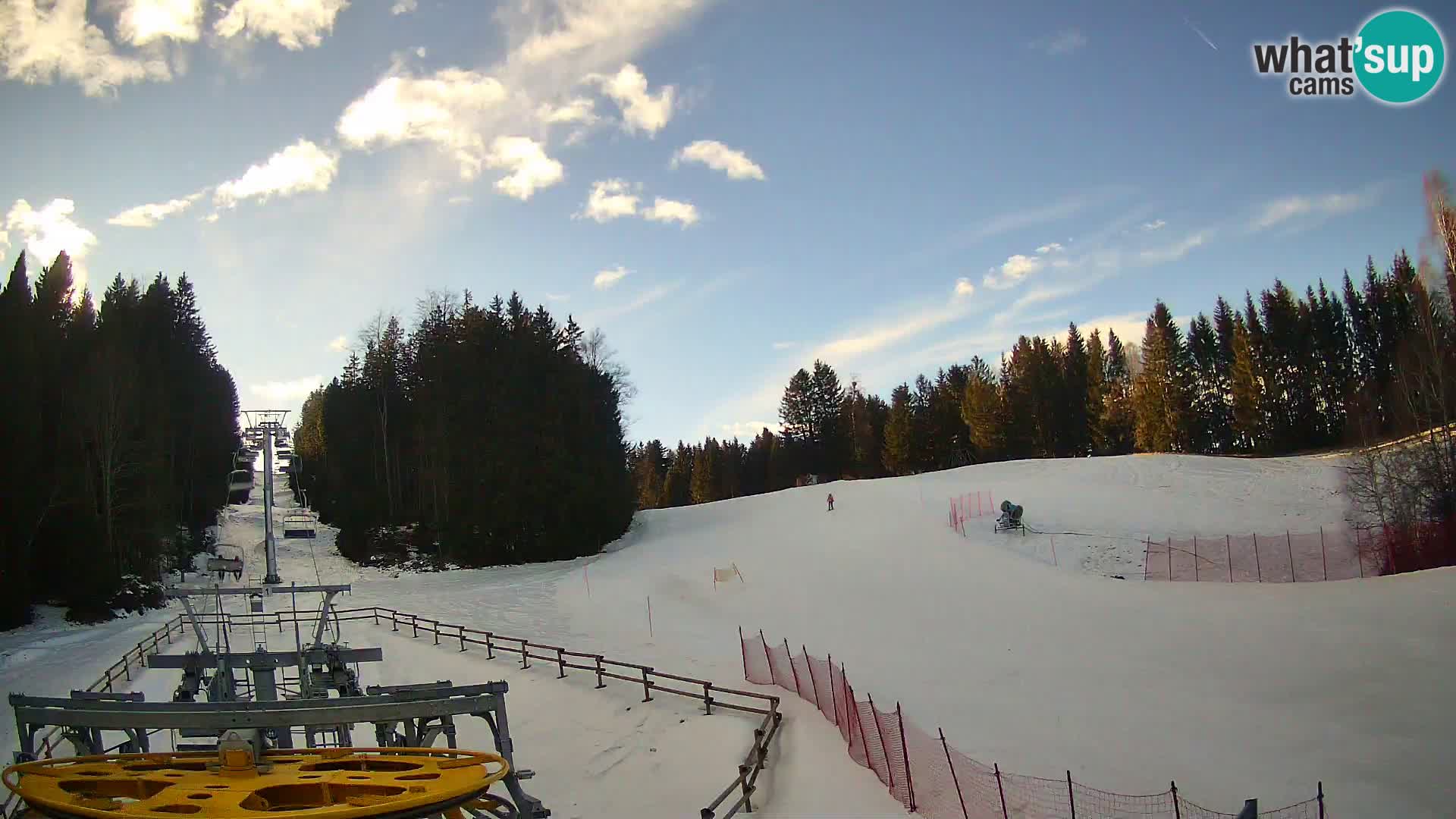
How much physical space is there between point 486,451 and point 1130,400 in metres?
56.7

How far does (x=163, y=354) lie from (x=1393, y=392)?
238 feet

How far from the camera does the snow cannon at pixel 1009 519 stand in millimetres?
35656

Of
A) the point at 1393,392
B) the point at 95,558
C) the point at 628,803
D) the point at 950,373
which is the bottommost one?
the point at 628,803

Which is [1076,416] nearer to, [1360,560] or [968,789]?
[1360,560]

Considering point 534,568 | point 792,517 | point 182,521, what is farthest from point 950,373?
point 182,521

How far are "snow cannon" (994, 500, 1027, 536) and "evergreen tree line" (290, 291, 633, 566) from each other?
22.3 meters

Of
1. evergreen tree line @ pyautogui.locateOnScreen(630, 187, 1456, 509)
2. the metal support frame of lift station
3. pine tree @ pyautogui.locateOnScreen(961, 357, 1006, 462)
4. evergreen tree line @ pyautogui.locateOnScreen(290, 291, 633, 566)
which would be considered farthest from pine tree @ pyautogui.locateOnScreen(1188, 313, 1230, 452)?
the metal support frame of lift station

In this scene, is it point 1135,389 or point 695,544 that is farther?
point 1135,389

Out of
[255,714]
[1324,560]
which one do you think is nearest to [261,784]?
[255,714]

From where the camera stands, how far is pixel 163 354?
2153 inches

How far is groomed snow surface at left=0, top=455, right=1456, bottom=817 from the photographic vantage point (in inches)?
489

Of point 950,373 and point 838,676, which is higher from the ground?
point 950,373

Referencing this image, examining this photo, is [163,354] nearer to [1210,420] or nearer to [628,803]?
[628,803]

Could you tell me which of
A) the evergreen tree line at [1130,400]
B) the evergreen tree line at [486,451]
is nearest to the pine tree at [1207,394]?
the evergreen tree line at [1130,400]
